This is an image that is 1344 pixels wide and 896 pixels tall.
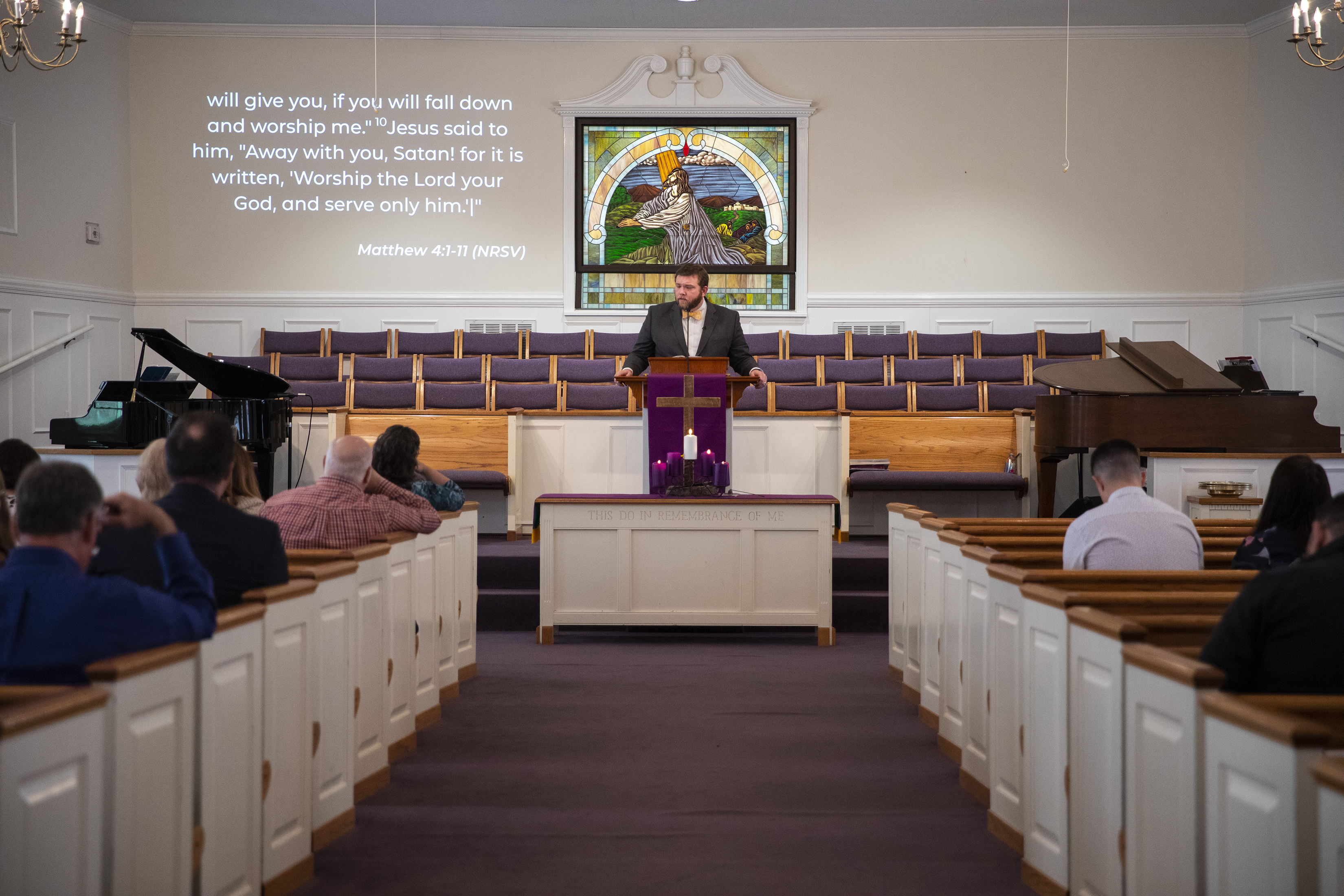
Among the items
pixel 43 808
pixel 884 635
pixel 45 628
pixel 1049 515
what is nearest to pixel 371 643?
pixel 45 628

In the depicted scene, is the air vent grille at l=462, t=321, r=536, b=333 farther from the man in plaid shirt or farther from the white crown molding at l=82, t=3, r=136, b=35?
Answer: the man in plaid shirt

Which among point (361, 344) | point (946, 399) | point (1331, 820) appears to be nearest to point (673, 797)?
point (1331, 820)

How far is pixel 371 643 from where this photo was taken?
319cm

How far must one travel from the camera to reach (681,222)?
954 cm

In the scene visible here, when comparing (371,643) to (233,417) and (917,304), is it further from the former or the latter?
(917,304)

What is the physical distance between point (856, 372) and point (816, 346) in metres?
0.62

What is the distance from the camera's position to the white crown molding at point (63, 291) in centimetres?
782

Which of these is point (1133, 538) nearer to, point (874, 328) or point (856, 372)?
point (856, 372)

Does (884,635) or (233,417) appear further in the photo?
(233,417)

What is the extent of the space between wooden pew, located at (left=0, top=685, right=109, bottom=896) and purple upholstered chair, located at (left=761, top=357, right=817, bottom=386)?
6643 mm

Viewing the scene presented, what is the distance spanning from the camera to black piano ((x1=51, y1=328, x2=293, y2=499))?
6.18 m

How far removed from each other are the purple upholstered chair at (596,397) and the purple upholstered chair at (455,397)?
62cm

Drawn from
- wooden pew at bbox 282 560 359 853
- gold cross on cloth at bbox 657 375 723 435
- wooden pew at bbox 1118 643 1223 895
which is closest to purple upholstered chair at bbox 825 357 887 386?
gold cross on cloth at bbox 657 375 723 435

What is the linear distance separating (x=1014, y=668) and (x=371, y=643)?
72.3 inches
